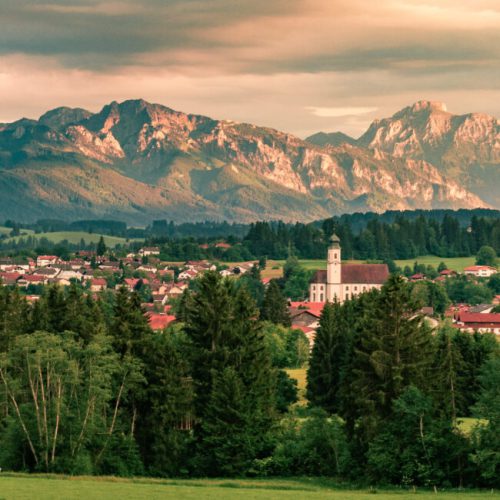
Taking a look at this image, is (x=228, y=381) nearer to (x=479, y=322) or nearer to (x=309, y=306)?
(x=479, y=322)

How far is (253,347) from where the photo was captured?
59.1m

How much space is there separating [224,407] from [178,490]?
12927 mm

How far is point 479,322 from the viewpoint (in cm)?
15375

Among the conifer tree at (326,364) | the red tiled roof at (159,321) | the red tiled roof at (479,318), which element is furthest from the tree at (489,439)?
the red tiled roof at (479,318)

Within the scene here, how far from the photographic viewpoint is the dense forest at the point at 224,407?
5025cm

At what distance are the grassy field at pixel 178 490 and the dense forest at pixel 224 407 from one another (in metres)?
3.16

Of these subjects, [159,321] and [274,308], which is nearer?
[274,308]

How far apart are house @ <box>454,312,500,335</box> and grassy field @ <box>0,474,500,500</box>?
337ft

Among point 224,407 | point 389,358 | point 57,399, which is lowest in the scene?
point 224,407

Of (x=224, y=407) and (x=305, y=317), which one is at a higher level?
(x=305, y=317)

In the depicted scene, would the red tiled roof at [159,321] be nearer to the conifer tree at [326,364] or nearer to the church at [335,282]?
the church at [335,282]

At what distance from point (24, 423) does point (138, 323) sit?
9.88m

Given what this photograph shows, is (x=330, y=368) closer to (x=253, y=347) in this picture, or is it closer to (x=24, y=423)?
(x=253, y=347)

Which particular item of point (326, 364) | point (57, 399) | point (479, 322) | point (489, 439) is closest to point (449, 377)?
point (326, 364)
